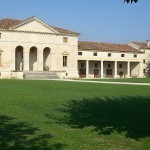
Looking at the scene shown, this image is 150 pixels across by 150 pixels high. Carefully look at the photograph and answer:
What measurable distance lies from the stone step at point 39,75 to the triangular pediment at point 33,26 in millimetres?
6936

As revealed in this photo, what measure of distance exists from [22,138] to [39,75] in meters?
46.0

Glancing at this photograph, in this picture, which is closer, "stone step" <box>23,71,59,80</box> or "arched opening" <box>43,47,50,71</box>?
"stone step" <box>23,71,59,80</box>

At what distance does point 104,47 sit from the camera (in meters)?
70.1

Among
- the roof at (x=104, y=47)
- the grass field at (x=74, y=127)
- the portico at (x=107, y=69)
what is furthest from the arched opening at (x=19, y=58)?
the grass field at (x=74, y=127)

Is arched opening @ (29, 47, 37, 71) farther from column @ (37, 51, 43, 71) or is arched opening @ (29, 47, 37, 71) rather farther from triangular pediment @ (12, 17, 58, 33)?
triangular pediment @ (12, 17, 58, 33)

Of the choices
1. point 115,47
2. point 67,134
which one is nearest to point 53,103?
point 67,134

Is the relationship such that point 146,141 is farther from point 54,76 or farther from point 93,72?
point 93,72

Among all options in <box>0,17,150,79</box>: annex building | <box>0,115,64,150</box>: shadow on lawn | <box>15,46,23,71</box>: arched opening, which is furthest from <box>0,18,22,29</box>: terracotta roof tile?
<box>0,115,64,150</box>: shadow on lawn

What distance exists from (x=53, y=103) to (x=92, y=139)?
818 cm

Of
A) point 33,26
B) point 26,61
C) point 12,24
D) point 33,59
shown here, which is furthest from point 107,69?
point 12,24

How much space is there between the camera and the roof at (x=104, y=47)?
68.2m

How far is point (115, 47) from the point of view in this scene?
237ft

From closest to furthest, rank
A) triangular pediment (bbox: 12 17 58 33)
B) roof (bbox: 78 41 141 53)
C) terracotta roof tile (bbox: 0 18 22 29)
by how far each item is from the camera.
→ terracotta roof tile (bbox: 0 18 22 29) → triangular pediment (bbox: 12 17 58 33) → roof (bbox: 78 41 141 53)

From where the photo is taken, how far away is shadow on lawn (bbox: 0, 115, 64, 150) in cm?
819
